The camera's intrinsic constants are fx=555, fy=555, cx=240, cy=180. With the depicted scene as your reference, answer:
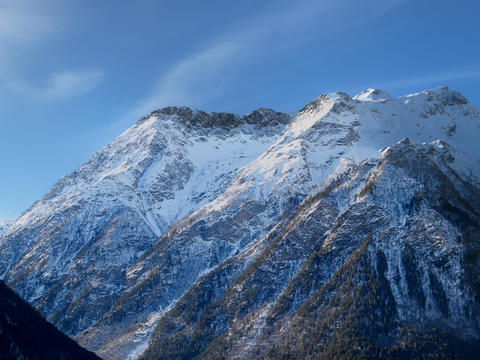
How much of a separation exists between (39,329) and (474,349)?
14037 cm

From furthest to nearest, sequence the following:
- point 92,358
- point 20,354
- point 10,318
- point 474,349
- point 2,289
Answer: point 474,349, point 92,358, point 2,289, point 10,318, point 20,354

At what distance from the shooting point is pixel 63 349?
161 m

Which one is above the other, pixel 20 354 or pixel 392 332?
pixel 20 354

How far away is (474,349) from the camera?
187875 millimetres

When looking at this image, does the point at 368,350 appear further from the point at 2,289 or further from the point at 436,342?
the point at 2,289

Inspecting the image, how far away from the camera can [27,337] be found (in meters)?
144

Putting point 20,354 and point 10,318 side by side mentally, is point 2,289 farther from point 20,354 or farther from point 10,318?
point 20,354

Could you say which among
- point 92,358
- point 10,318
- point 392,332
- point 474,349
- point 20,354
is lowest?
point 474,349

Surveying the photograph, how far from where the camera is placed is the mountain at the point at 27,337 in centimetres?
13488

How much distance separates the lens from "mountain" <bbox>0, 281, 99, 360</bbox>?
5310 inches

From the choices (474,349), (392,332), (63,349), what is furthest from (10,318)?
(474,349)

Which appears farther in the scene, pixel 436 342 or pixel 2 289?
pixel 436 342

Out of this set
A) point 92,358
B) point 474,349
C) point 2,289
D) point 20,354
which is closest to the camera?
point 20,354

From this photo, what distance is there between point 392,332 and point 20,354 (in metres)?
124
